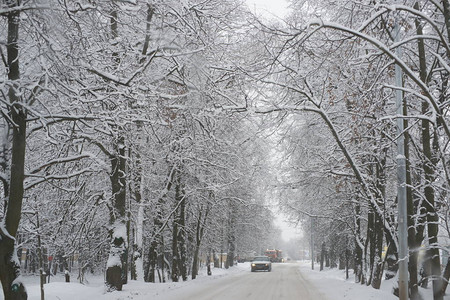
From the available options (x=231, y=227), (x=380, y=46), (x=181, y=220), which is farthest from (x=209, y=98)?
(x=231, y=227)

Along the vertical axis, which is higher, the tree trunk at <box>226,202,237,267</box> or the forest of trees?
the forest of trees

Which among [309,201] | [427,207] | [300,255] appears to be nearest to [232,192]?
[309,201]

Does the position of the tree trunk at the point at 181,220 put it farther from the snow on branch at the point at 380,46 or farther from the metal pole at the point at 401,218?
the snow on branch at the point at 380,46

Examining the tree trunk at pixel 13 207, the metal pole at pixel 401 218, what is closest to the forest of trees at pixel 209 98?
the tree trunk at pixel 13 207

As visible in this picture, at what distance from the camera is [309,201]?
24.4m

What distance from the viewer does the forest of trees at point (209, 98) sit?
7.55 meters

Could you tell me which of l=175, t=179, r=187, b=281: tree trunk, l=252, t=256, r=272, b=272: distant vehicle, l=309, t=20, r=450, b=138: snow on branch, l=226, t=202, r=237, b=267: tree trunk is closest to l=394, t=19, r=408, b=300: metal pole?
l=309, t=20, r=450, b=138: snow on branch

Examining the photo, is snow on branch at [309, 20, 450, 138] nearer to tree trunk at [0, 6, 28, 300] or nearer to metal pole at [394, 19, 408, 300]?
metal pole at [394, 19, 408, 300]

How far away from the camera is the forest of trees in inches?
297

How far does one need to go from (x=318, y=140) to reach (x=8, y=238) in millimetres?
14965

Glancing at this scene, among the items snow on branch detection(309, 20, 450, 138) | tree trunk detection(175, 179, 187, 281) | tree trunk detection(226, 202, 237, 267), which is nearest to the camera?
snow on branch detection(309, 20, 450, 138)

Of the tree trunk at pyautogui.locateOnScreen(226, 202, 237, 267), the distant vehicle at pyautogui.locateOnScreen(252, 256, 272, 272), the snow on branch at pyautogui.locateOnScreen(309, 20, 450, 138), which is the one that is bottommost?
the distant vehicle at pyautogui.locateOnScreen(252, 256, 272, 272)

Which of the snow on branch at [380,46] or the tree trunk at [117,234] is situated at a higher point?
the snow on branch at [380,46]

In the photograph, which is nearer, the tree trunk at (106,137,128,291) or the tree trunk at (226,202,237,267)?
the tree trunk at (106,137,128,291)
